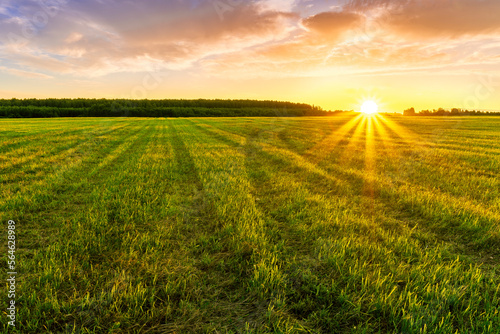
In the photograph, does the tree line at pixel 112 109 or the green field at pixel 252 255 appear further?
the tree line at pixel 112 109

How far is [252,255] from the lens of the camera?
12.8 ft

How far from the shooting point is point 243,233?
4.57 metres

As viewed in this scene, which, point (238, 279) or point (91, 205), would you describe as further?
point (91, 205)

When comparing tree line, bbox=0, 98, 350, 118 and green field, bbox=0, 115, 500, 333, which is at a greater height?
tree line, bbox=0, 98, 350, 118

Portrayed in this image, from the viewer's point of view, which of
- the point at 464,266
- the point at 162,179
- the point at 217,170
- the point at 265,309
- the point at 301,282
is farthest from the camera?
the point at 217,170

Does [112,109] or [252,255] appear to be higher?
[112,109]

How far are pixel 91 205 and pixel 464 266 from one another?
7.63 m

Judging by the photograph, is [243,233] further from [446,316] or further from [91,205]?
[91,205]

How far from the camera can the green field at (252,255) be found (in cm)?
273

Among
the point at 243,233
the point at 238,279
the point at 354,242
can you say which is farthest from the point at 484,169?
the point at 238,279

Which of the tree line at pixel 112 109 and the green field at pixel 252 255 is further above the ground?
the tree line at pixel 112 109

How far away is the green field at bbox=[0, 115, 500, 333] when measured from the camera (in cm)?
273

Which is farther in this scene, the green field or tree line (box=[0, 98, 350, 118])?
tree line (box=[0, 98, 350, 118])

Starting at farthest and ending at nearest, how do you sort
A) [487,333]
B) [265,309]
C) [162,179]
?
[162,179], [265,309], [487,333]
